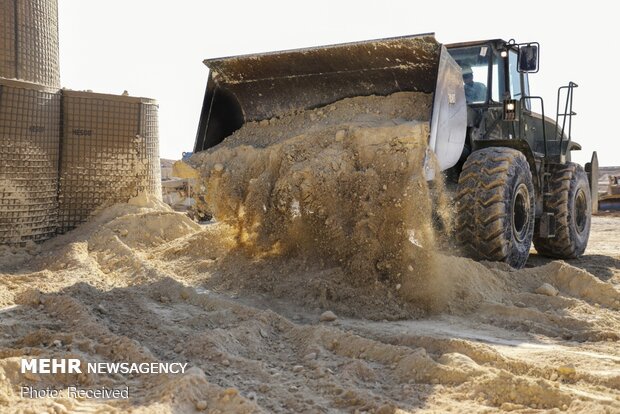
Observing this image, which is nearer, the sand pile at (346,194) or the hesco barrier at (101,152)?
the sand pile at (346,194)

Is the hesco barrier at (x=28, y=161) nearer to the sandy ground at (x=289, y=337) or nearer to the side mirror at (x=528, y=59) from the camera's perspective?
the sandy ground at (x=289, y=337)

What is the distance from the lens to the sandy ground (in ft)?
10.7

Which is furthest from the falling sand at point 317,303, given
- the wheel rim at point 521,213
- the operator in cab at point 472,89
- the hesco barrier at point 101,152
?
the operator in cab at point 472,89

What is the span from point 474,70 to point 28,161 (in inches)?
200

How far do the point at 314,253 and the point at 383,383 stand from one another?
2.43 m

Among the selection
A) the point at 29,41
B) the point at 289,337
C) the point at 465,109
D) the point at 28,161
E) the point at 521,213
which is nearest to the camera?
the point at 289,337

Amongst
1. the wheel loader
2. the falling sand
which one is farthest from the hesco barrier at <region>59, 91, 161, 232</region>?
the wheel loader

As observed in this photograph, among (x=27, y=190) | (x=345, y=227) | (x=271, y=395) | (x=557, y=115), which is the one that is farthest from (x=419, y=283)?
(x=27, y=190)

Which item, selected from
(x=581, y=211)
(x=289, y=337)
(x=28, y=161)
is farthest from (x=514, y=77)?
(x=28, y=161)

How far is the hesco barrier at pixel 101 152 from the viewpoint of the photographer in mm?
8734

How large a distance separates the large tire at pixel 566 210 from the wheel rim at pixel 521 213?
158 centimetres

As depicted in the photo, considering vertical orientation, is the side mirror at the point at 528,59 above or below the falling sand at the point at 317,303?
above

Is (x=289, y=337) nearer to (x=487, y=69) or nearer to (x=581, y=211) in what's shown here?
(x=487, y=69)

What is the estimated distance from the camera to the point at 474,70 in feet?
25.0
